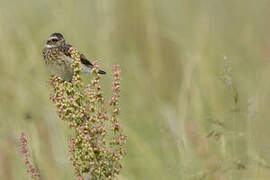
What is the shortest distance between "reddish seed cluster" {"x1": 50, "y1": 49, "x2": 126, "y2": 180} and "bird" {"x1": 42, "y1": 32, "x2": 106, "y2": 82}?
2.40 ft

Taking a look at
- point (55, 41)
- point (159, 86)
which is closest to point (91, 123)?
point (55, 41)

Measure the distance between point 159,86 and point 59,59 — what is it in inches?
100

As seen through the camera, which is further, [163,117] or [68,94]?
[163,117]

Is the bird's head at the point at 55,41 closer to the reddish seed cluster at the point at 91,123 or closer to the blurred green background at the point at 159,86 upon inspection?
the blurred green background at the point at 159,86

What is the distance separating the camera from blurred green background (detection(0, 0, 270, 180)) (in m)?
5.30

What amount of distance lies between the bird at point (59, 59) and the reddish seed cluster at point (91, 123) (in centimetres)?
73

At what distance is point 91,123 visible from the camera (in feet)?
11.9

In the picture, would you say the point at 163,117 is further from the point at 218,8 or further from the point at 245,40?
the point at 218,8

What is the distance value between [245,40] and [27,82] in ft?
6.51

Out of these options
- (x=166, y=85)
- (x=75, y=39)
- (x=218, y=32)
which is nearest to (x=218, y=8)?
(x=218, y=32)

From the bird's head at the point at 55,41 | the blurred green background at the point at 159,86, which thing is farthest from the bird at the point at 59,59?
the blurred green background at the point at 159,86

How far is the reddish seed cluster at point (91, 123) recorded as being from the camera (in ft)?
11.7

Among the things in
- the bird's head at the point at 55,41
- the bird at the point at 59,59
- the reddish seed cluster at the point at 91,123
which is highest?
the bird's head at the point at 55,41

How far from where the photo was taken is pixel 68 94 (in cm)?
367
